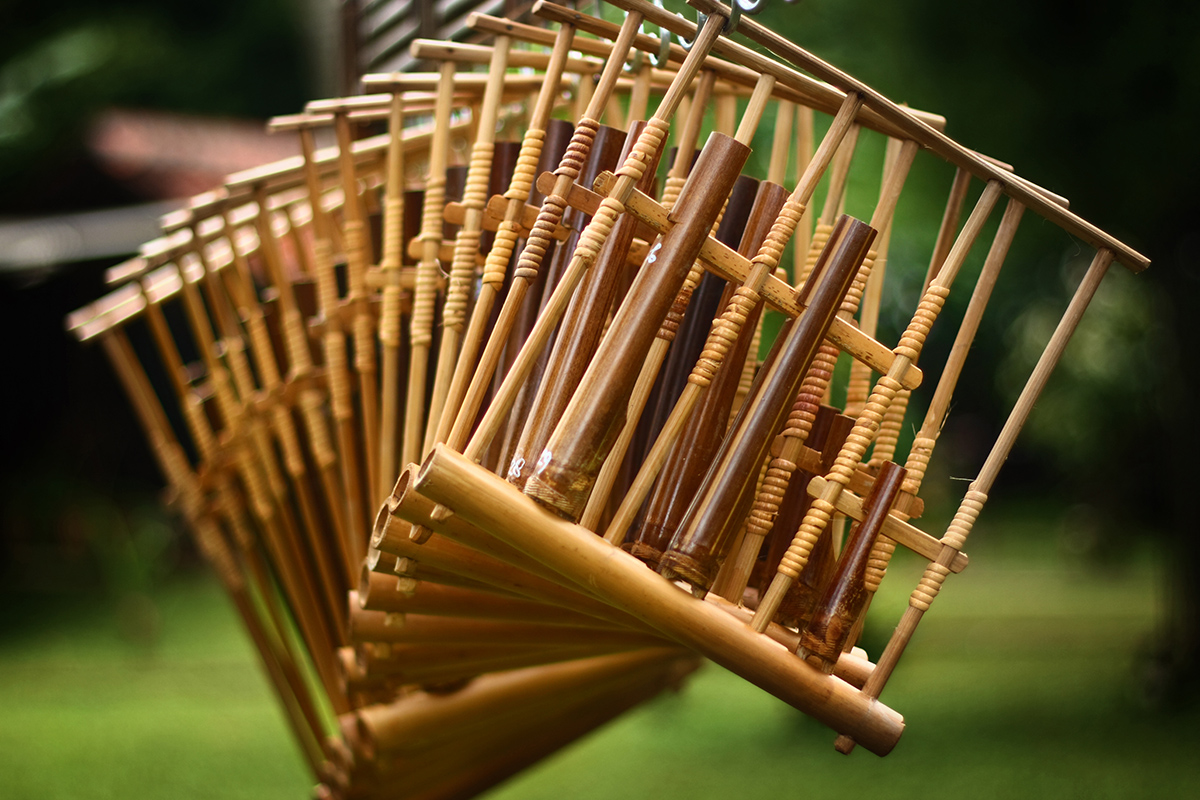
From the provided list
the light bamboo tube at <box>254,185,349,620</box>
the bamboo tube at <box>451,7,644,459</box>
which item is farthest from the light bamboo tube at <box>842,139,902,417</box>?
the light bamboo tube at <box>254,185,349,620</box>

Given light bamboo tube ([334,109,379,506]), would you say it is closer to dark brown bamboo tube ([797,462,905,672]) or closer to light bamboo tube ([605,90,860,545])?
light bamboo tube ([605,90,860,545])

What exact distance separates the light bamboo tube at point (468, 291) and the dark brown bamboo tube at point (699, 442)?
0.23m

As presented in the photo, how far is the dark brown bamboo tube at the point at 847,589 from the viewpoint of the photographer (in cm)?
98

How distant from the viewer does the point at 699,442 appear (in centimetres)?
103

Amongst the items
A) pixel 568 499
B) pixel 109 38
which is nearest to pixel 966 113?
pixel 568 499

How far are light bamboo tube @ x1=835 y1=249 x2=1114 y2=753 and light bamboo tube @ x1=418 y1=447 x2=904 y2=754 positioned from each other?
3 cm

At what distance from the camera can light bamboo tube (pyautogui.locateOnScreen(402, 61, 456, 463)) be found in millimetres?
1199

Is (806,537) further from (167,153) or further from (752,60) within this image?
(167,153)

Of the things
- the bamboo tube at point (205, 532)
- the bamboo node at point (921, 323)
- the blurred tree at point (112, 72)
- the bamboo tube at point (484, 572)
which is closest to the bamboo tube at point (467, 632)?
the bamboo tube at point (484, 572)

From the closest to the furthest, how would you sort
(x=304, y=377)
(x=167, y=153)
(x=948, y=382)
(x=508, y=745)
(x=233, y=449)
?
(x=948, y=382), (x=304, y=377), (x=233, y=449), (x=508, y=745), (x=167, y=153)

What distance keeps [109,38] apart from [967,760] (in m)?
6.48

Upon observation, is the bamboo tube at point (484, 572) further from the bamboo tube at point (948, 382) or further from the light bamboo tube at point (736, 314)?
the bamboo tube at point (948, 382)

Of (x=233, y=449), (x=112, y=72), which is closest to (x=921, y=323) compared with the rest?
(x=233, y=449)

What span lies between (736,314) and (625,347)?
4.5 inches
